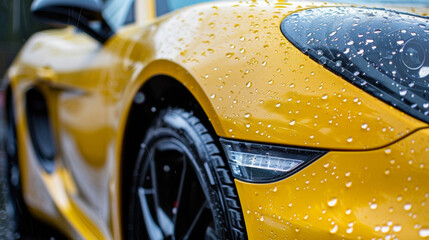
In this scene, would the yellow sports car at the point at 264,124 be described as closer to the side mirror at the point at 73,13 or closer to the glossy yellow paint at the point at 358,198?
the glossy yellow paint at the point at 358,198

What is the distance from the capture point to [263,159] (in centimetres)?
116

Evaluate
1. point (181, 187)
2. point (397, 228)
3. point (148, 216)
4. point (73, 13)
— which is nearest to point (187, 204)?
point (181, 187)

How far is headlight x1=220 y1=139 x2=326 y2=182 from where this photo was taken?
110cm

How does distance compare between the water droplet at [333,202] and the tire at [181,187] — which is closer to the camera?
the water droplet at [333,202]

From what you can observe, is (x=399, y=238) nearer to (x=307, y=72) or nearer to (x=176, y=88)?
(x=307, y=72)

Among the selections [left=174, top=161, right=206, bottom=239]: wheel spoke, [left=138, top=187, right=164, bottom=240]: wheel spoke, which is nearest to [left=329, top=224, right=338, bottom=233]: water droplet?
[left=174, top=161, right=206, bottom=239]: wheel spoke

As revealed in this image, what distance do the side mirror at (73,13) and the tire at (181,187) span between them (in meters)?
0.74

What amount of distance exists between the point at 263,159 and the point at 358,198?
0.24m

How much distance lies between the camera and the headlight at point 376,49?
3.45 feet

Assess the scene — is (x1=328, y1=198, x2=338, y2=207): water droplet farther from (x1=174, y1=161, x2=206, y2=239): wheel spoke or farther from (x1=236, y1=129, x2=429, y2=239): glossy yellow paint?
(x1=174, y1=161, x2=206, y2=239): wheel spoke

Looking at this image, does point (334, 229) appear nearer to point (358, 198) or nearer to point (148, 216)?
point (358, 198)

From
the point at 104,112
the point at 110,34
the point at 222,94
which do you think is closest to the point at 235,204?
the point at 222,94

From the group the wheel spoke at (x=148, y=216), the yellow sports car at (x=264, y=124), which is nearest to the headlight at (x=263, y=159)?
the yellow sports car at (x=264, y=124)

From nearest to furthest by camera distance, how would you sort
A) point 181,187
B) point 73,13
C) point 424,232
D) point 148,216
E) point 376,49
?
1. point 424,232
2. point 376,49
3. point 181,187
4. point 148,216
5. point 73,13
